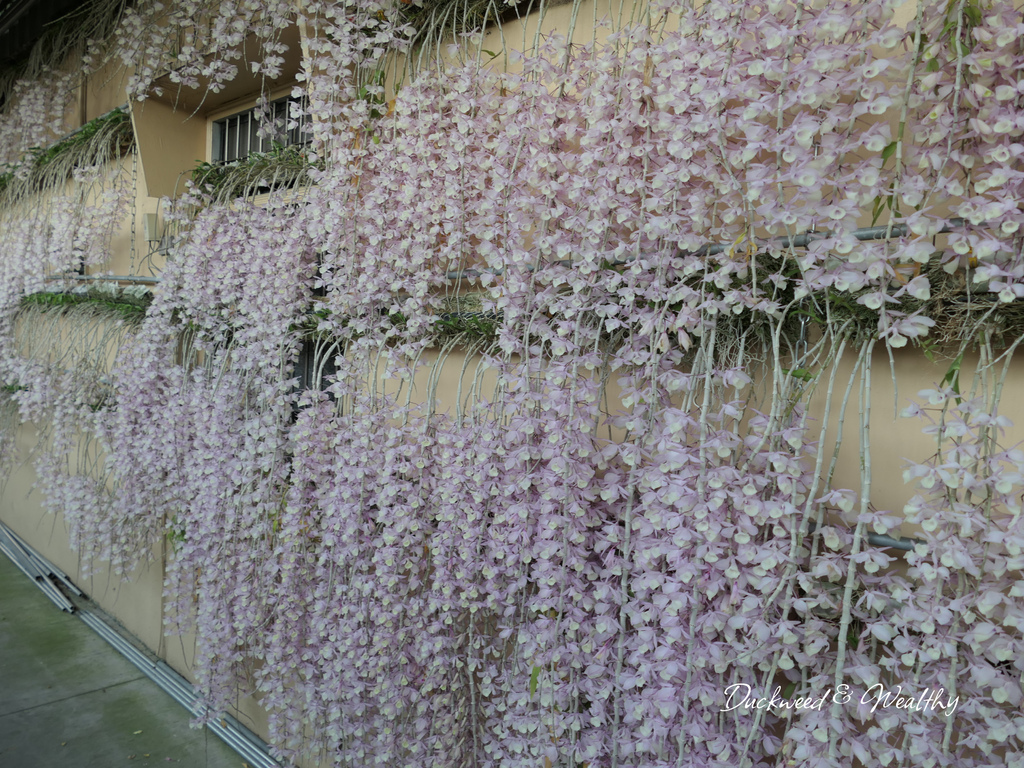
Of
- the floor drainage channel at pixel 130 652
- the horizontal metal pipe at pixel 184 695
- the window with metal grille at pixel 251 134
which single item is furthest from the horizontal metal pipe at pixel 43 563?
the window with metal grille at pixel 251 134

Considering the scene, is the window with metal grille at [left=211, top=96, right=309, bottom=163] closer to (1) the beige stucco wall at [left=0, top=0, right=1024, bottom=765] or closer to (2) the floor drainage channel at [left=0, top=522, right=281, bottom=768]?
(1) the beige stucco wall at [left=0, top=0, right=1024, bottom=765]

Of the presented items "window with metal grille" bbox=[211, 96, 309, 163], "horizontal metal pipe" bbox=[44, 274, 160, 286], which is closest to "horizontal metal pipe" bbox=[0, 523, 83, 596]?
"horizontal metal pipe" bbox=[44, 274, 160, 286]

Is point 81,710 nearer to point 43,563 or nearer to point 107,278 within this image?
point 43,563

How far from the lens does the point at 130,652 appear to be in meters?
3.71

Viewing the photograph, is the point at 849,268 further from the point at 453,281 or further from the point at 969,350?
the point at 453,281

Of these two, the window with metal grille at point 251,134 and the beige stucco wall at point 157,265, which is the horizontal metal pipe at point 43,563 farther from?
the window with metal grille at point 251,134

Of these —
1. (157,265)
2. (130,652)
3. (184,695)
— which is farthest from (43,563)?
(157,265)

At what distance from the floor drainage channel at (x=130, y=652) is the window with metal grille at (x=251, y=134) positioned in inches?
103

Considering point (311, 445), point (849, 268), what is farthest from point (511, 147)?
point (311, 445)

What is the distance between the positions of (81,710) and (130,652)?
565 mm

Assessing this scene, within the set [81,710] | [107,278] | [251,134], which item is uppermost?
[251,134]

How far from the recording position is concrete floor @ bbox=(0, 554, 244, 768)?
284 centimetres

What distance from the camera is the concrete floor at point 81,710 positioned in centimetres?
284

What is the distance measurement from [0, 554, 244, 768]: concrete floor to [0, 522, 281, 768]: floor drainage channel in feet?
0.13
